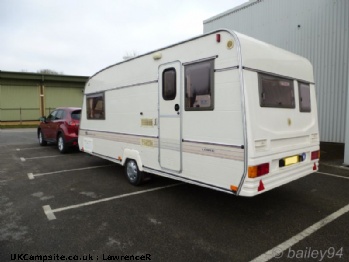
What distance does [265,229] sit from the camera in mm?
3789

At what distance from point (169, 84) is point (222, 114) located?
1301mm

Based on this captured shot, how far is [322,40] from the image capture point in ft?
36.8

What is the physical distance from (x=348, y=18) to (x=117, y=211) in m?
11.2

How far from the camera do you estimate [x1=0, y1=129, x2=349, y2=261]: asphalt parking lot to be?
10.6 feet

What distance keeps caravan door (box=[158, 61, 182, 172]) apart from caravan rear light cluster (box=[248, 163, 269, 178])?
134 cm

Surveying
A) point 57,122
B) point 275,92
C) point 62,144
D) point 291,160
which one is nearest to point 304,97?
point 275,92

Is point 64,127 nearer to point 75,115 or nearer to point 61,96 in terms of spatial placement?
point 75,115

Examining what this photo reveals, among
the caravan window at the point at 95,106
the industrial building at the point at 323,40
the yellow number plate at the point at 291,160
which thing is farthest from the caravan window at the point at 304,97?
the industrial building at the point at 323,40

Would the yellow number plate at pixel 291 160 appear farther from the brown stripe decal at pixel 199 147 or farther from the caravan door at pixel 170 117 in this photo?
the caravan door at pixel 170 117

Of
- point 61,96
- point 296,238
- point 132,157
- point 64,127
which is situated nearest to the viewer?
point 296,238

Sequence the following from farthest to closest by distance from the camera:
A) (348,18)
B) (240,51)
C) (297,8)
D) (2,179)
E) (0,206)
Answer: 1. (297,8)
2. (348,18)
3. (2,179)
4. (0,206)
5. (240,51)

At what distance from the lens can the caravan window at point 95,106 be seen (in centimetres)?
680

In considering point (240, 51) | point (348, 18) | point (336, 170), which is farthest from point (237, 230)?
point (348, 18)

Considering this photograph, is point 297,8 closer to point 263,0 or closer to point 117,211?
point 263,0
